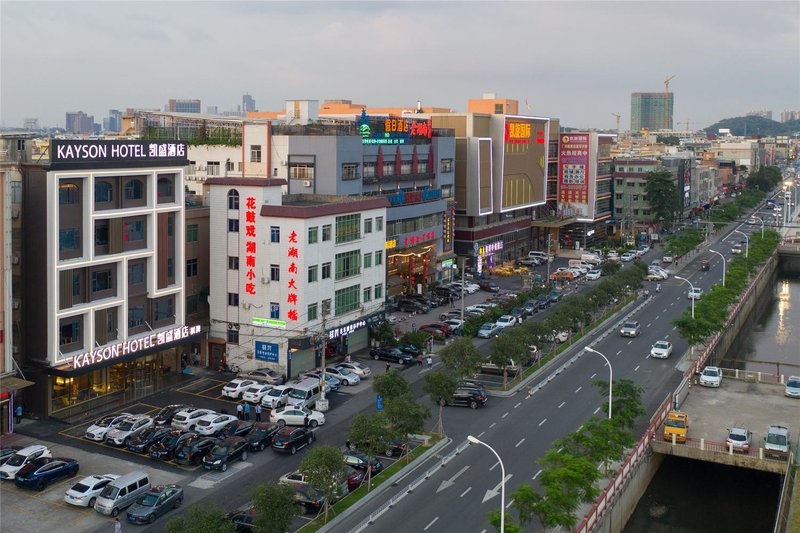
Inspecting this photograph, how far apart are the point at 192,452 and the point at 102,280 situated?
609 inches

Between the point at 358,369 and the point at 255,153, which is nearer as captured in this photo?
the point at 358,369

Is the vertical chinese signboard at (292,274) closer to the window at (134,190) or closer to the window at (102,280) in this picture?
the window at (134,190)

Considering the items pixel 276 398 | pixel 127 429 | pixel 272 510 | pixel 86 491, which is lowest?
pixel 86 491

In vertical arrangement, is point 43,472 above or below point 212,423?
below

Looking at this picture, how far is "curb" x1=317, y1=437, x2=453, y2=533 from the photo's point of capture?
133 ft

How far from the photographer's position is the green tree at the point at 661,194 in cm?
15238

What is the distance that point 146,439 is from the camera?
163 feet

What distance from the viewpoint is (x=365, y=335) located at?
2918 inches

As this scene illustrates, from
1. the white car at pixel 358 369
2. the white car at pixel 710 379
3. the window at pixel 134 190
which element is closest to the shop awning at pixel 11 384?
the window at pixel 134 190

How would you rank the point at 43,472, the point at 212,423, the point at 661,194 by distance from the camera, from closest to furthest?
the point at 43,472 < the point at 212,423 < the point at 661,194

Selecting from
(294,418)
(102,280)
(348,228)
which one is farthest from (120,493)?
(348,228)

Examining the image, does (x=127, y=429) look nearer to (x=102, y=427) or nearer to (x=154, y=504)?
(x=102, y=427)

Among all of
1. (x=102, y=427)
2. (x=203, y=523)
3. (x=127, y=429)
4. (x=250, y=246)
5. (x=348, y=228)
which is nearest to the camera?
(x=203, y=523)

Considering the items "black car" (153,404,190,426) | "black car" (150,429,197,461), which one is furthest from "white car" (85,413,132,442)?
"black car" (150,429,197,461)
